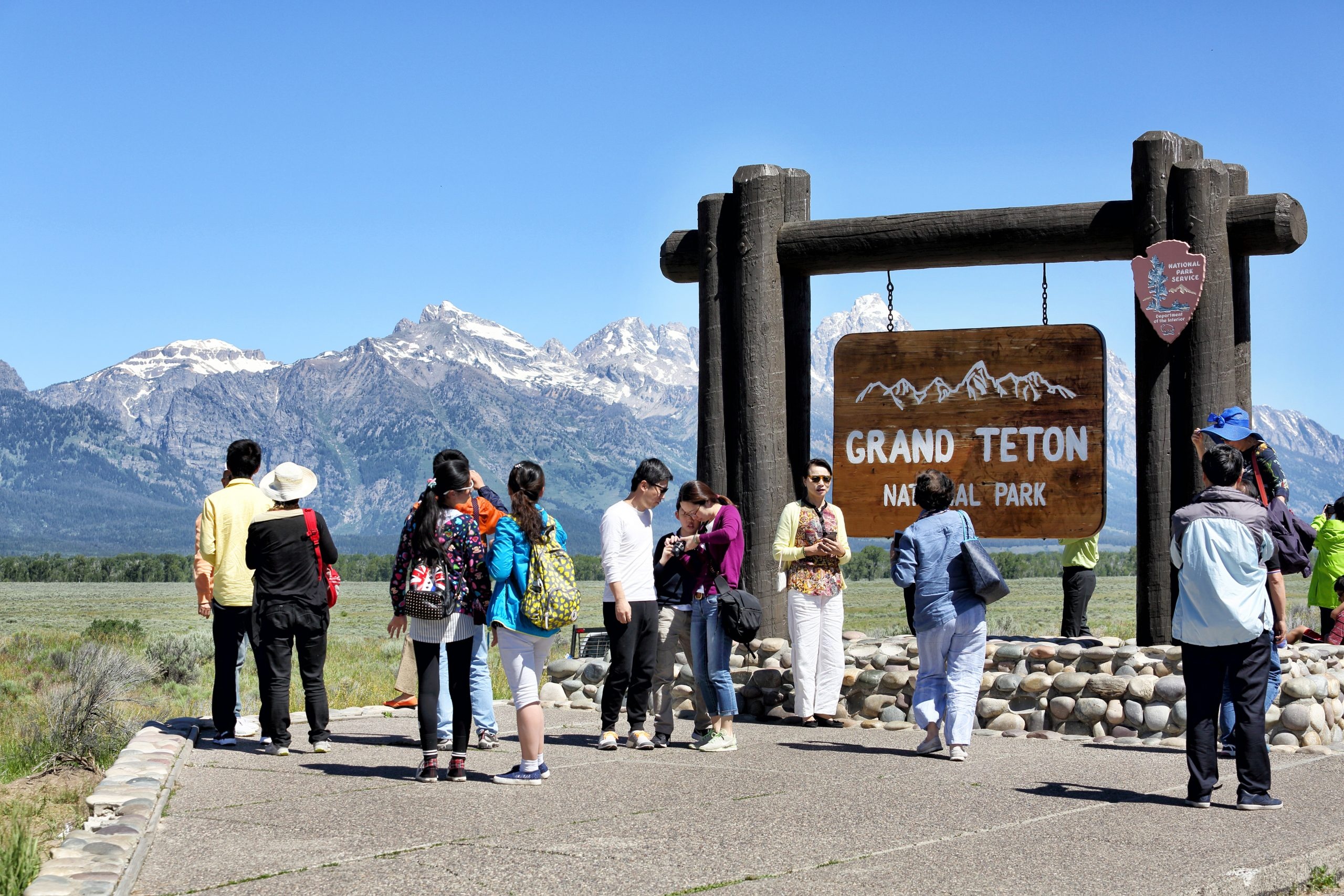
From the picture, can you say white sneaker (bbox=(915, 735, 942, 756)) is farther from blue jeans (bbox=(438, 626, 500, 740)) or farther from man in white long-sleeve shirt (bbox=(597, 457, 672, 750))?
blue jeans (bbox=(438, 626, 500, 740))

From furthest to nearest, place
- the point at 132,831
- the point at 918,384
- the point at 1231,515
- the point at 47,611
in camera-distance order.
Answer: the point at 47,611 → the point at 918,384 → the point at 1231,515 → the point at 132,831

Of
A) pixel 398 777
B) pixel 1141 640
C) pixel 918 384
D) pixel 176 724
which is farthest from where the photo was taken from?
pixel 918 384

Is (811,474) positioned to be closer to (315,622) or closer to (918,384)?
(918,384)

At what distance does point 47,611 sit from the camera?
180ft

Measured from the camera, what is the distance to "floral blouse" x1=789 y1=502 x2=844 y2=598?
31.4 ft

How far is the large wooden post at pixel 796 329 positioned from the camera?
1132 cm

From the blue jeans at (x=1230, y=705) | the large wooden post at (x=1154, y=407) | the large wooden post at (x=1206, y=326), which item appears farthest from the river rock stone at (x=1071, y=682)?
the large wooden post at (x=1206, y=326)

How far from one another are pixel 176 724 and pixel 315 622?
5.63ft

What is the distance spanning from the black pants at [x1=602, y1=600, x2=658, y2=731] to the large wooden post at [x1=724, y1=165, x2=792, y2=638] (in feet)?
7.43

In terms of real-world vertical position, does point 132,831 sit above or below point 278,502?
below

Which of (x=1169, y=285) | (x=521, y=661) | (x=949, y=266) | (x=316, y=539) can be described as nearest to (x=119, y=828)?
(x=521, y=661)

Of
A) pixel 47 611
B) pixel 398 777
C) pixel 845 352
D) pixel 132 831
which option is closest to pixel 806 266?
pixel 845 352

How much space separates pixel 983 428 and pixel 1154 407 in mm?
1252

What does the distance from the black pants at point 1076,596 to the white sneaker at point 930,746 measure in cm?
Answer: 307
